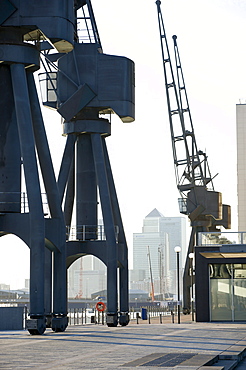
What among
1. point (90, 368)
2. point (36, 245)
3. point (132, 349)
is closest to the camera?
point (90, 368)

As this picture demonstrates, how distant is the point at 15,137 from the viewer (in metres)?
36.5

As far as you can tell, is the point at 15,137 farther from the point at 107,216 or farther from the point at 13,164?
the point at 107,216

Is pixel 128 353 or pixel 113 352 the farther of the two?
pixel 113 352

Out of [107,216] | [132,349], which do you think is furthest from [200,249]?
[132,349]

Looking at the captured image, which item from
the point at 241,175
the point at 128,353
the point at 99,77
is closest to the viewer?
the point at 128,353

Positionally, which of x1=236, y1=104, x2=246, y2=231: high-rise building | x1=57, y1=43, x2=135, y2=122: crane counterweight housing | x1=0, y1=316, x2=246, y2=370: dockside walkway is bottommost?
x1=0, y1=316, x2=246, y2=370: dockside walkway

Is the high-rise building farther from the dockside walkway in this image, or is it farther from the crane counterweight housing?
the dockside walkway

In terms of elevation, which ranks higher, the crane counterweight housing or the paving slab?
the crane counterweight housing

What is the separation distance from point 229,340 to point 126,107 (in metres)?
21.1

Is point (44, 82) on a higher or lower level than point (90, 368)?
higher

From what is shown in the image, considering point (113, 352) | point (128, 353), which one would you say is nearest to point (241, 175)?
point (113, 352)

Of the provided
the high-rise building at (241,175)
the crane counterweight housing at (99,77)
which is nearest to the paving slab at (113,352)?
the crane counterweight housing at (99,77)

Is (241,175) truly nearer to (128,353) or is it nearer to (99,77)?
(99,77)

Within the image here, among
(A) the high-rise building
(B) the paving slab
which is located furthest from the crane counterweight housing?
(A) the high-rise building
